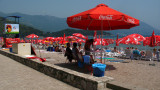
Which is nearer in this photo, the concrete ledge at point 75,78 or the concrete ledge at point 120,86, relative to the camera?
the concrete ledge at point 120,86

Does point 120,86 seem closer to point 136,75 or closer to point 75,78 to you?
point 75,78

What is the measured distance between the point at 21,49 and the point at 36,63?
6.39 metres

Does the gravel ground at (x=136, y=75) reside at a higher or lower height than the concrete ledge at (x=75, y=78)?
lower

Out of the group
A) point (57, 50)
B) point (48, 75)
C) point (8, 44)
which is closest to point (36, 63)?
point (48, 75)

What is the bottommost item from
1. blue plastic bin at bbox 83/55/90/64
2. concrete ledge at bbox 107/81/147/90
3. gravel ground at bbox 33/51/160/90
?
gravel ground at bbox 33/51/160/90

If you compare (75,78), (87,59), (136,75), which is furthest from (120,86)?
(87,59)

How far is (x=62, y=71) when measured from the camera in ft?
16.1

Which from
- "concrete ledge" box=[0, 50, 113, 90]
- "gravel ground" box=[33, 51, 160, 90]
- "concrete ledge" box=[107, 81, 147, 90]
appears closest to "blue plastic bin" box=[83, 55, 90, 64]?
"gravel ground" box=[33, 51, 160, 90]

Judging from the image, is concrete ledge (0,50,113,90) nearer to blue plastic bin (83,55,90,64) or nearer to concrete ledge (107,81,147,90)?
concrete ledge (107,81,147,90)

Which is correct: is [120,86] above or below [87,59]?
below

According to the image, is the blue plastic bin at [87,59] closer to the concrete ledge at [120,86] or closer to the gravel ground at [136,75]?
the gravel ground at [136,75]

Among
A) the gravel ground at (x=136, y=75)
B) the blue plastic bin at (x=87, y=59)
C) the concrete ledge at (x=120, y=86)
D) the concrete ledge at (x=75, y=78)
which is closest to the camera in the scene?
the concrete ledge at (x=120, y=86)

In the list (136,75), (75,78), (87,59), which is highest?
(87,59)

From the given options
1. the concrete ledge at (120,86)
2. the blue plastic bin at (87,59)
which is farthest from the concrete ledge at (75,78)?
the blue plastic bin at (87,59)
